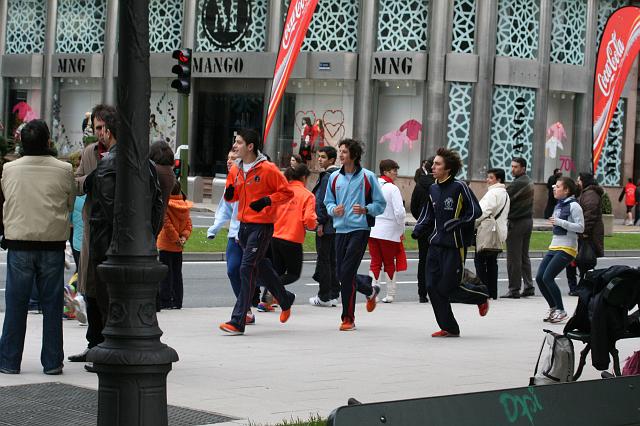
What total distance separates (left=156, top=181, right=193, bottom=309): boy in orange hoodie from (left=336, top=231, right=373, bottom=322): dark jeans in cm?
230

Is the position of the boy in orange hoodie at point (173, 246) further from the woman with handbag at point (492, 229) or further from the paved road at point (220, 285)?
the woman with handbag at point (492, 229)

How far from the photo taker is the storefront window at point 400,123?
4409 cm

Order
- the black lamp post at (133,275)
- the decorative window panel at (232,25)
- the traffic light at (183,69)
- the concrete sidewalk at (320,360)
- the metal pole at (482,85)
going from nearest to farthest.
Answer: the black lamp post at (133,275)
the concrete sidewalk at (320,360)
the traffic light at (183,69)
the metal pole at (482,85)
the decorative window panel at (232,25)

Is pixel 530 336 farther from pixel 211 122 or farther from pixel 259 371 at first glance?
pixel 211 122

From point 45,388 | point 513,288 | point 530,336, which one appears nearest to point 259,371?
point 45,388

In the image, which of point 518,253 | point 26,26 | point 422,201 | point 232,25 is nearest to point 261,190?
point 422,201

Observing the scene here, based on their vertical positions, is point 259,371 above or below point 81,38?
below

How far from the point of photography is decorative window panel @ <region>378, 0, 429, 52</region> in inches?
1730

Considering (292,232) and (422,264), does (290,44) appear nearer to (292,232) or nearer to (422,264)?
(422,264)

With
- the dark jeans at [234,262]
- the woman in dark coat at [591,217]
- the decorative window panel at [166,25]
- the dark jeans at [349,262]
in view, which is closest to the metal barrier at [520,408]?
the dark jeans at [349,262]

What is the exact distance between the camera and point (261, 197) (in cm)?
1321

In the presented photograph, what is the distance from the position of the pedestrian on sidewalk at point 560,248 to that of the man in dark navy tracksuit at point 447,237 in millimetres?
1808

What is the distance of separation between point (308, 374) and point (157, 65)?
38210mm

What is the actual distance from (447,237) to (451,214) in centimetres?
29
